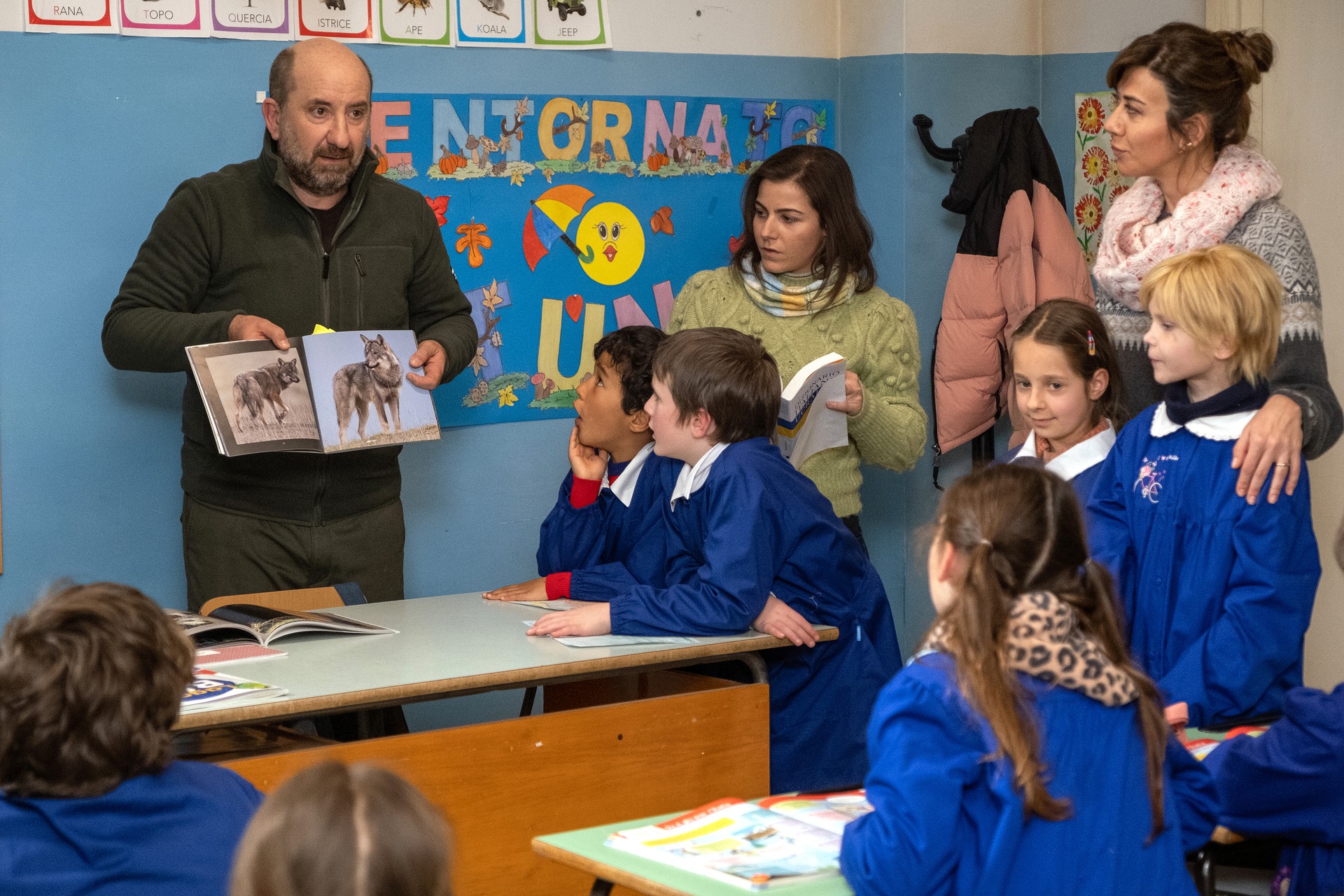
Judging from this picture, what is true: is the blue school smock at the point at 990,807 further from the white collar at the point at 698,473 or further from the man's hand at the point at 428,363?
the man's hand at the point at 428,363

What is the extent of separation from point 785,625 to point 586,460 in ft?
2.47

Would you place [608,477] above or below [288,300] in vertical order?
below

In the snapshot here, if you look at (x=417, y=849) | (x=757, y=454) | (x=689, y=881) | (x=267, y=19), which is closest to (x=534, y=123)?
(x=267, y=19)

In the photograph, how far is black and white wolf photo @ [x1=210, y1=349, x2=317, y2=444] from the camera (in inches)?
119

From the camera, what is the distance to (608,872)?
171 cm

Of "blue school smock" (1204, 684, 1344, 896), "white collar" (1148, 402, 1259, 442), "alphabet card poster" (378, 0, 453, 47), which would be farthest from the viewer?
"alphabet card poster" (378, 0, 453, 47)

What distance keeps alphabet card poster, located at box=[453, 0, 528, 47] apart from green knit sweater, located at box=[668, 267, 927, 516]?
969 mm

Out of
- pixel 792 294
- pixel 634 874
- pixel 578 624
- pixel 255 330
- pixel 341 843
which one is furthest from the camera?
pixel 792 294

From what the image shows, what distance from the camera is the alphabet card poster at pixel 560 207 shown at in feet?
12.8

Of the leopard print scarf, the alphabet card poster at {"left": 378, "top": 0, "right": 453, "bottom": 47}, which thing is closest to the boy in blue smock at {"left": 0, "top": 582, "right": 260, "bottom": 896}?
the leopard print scarf

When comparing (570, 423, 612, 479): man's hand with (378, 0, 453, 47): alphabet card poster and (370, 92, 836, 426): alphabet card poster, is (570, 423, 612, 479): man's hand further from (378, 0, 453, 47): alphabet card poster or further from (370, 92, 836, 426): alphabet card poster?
(378, 0, 453, 47): alphabet card poster

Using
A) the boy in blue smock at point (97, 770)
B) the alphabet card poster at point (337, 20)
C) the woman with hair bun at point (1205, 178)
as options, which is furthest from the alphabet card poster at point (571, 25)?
the boy in blue smock at point (97, 770)

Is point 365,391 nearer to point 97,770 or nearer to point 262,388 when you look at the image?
point 262,388

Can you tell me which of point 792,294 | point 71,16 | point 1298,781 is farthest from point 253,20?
point 1298,781
